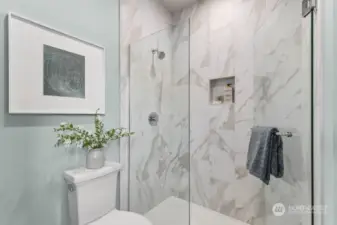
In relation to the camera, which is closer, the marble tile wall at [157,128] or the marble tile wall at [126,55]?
the marble tile wall at [126,55]

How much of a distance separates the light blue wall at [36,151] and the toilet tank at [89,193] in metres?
0.13

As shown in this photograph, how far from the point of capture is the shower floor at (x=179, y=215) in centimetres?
207

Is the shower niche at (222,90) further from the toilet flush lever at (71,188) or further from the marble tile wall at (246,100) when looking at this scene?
the toilet flush lever at (71,188)

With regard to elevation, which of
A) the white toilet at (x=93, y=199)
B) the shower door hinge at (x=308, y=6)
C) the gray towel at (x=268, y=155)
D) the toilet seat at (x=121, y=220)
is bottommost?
the toilet seat at (x=121, y=220)

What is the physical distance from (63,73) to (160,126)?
1.14 meters

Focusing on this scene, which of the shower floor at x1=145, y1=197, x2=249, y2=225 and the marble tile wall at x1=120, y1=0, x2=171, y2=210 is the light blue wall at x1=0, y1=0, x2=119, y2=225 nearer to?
the marble tile wall at x1=120, y1=0, x2=171, y2=210

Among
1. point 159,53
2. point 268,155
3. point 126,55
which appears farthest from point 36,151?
point 268,155

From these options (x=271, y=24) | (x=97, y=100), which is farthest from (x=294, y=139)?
(x=97, y=100)

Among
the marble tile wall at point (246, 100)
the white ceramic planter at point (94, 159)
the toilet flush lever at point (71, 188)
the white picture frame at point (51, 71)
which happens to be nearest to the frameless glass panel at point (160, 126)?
the marble tile wall at point (246, 100)

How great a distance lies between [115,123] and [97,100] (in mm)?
296

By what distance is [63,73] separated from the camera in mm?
1416

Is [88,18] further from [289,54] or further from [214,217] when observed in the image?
[214,217]

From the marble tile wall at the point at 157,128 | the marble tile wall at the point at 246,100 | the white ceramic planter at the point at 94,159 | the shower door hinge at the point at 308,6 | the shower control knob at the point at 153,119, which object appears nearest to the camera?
the shower door hinge at the point at 308,6

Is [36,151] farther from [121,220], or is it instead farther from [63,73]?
[121,220]
